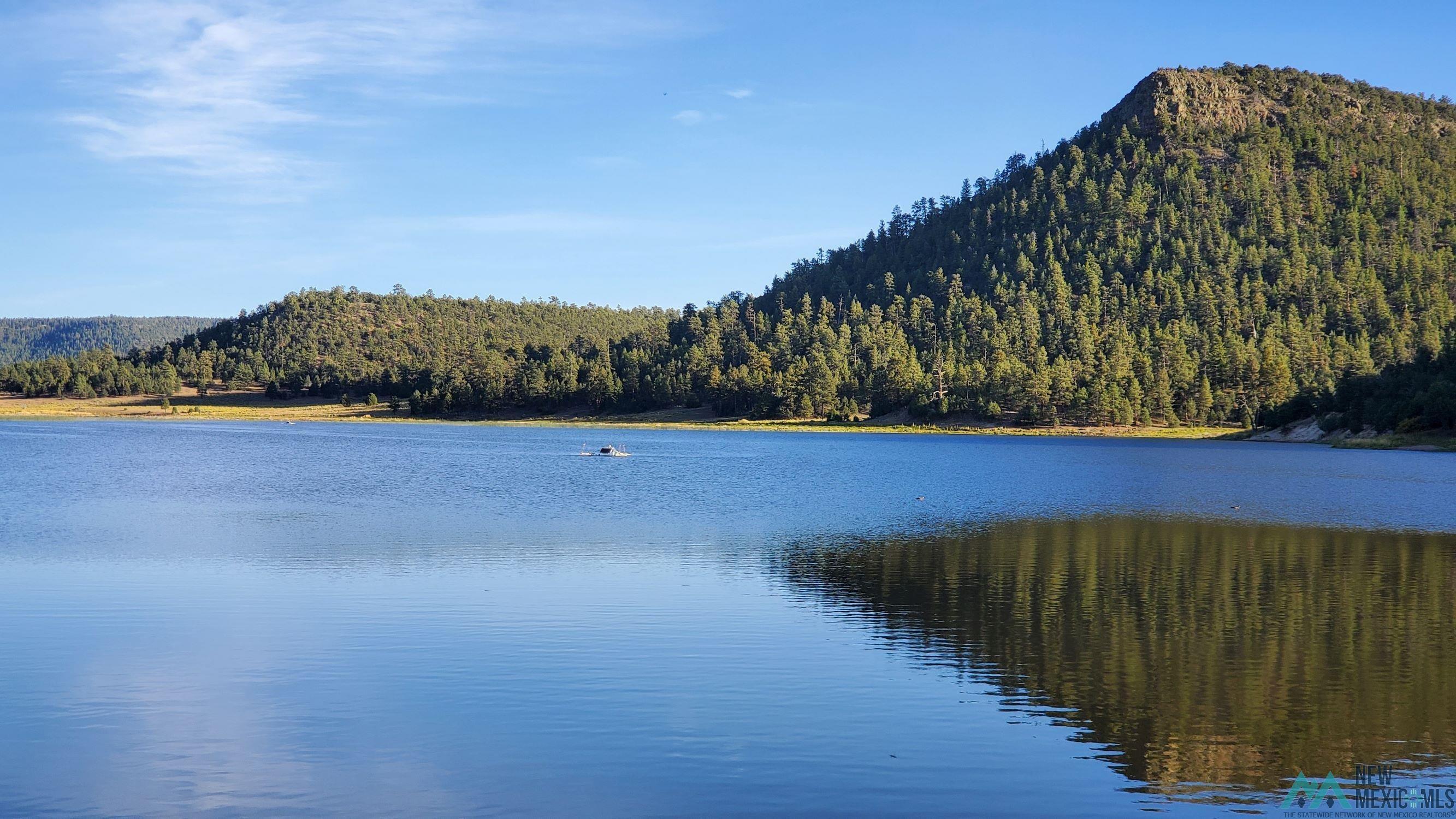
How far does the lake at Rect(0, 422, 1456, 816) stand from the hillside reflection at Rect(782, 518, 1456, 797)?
11 centimetres

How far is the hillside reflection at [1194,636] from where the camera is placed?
55.8ft

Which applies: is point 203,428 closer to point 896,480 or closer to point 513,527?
point 896,480

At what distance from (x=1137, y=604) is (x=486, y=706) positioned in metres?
17.2

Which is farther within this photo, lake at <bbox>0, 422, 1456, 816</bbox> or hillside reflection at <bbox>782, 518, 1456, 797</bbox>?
hillside reflection at <bbox>782, 518, 1456, 797</bbox>

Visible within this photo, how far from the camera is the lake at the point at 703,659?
592 inches

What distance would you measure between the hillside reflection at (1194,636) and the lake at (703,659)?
112 millimetres

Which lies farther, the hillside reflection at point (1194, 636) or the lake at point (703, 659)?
the hillside reflection at point (1194, 636)

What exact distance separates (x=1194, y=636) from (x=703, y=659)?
35.2 ft

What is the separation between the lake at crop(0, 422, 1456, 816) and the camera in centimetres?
1504

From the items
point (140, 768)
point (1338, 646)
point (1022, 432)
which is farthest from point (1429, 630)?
point (1022, 432)

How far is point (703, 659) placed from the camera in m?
22.0

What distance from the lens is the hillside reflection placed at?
670 inches

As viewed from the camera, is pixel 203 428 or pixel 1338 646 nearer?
pixel 1338 646

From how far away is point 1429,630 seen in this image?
25.7 metres
